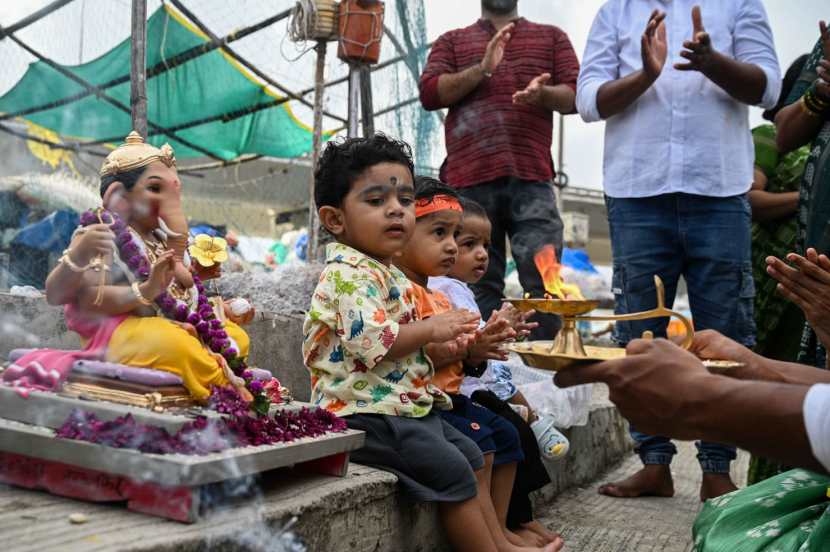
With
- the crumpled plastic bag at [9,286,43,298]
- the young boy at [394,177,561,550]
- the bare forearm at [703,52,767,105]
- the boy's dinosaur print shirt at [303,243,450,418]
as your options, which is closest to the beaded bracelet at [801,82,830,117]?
the bare forearm at [703,52,767,105]

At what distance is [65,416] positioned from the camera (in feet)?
6.57

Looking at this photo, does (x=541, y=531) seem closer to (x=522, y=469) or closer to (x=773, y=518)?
(x=522, y=469)

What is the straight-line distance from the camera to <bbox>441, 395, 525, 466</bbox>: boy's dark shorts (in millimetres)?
2838

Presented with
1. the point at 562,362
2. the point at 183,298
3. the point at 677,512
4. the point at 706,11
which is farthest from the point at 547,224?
the point at 562,362

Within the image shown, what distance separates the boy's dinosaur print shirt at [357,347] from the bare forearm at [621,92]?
1665 mm

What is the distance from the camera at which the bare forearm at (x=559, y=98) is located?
420 cm

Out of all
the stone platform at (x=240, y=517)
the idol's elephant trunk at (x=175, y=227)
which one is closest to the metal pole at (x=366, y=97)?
the stone platform at (x=240, y=517)

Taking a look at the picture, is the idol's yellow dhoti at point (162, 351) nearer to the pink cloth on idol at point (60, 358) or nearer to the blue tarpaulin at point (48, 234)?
the pink cloth on idol at point (60, 358)

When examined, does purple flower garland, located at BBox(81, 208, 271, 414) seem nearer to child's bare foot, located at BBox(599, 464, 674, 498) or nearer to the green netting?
child's bare foot, located at BBox(599, 464, 674, 498)

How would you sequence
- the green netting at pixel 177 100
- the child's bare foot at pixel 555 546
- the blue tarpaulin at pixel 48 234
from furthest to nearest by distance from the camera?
the green netting at pixel 177 100, the blue tarpaulin at pixel 48 234, the child's bare foot at pixel 555 546

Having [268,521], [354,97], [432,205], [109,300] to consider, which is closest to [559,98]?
[432,205]

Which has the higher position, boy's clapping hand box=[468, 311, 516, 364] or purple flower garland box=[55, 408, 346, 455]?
boy's clapping hand box=[468, 311, 516, 364]

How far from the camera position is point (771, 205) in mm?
4301

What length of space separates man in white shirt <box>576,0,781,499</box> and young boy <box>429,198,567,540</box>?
0.66 metres
